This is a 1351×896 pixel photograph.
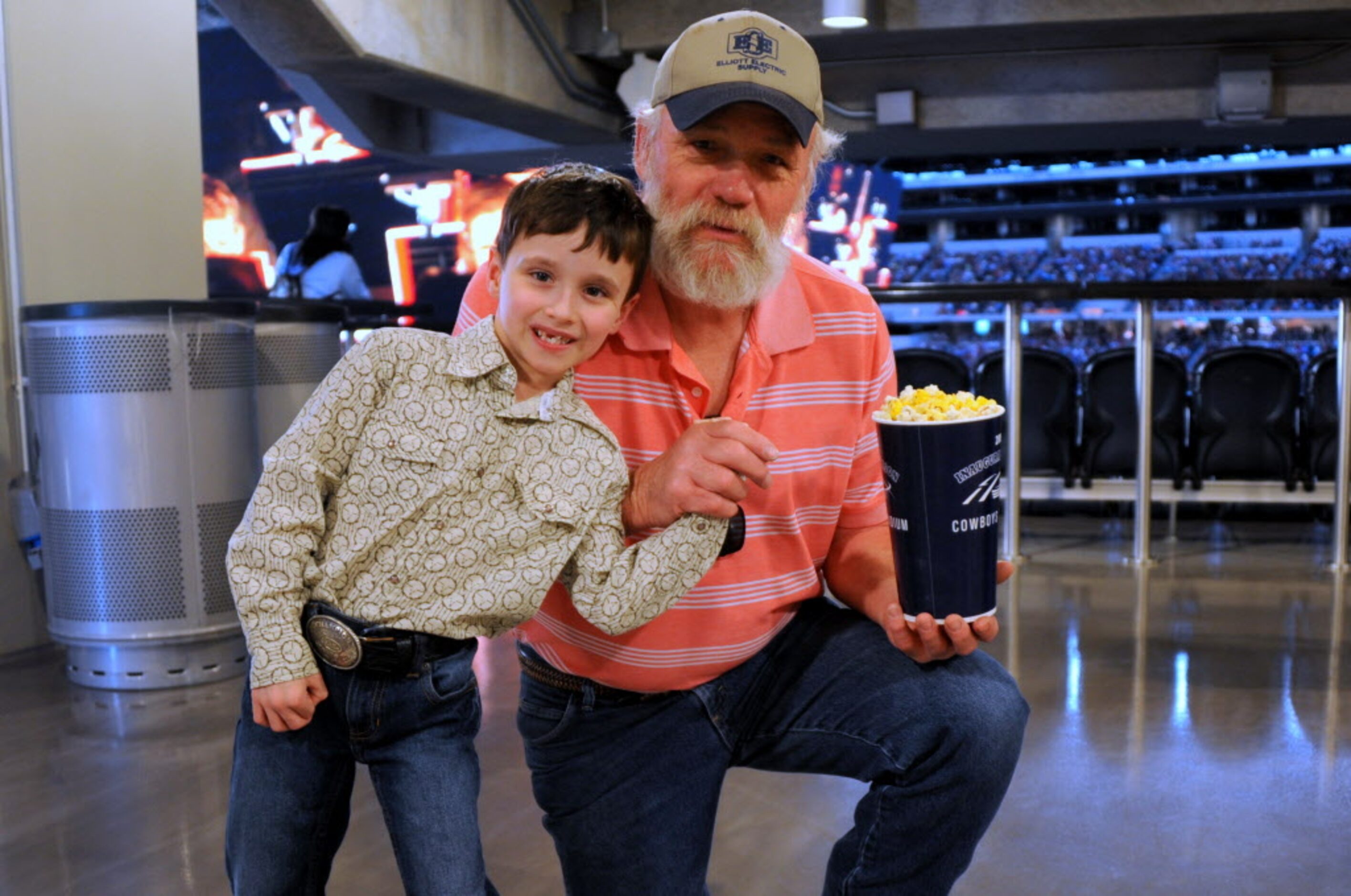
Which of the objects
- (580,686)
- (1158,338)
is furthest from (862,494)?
(1158,338)

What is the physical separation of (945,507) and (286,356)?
133 inches

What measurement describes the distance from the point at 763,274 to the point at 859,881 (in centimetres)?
82

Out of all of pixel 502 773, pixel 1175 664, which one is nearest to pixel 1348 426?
pixel 1175 664

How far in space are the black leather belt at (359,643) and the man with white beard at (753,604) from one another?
0.28 metres

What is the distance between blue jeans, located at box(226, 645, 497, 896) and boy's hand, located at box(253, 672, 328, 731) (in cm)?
4

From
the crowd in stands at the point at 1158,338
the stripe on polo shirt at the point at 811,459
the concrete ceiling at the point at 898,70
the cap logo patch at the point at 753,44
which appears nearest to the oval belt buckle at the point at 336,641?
the stripe on polo shirt at the point at 811,459

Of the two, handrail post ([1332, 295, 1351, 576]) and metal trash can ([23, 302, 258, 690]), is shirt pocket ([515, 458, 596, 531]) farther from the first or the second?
handrail post ([1332, 295, 1351, 576])

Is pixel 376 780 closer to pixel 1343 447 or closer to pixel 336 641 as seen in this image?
pixel 336 641

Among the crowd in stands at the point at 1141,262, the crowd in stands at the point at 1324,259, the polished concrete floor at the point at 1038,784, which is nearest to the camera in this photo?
the polished concrete floor at the point at 1038,784

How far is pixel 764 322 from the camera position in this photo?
1.76 meters

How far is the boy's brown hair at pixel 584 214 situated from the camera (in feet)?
5.03

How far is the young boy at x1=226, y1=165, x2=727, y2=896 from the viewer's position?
4.89 ft

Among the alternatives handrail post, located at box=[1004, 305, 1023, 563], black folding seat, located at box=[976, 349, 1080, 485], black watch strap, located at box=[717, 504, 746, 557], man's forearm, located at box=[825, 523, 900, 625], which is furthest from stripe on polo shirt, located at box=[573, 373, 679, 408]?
black folding seat, located at box=[976, 349, 1080, 485]

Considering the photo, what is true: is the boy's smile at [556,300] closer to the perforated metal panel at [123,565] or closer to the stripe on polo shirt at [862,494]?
the stripe on polo shirt at [862,494]
